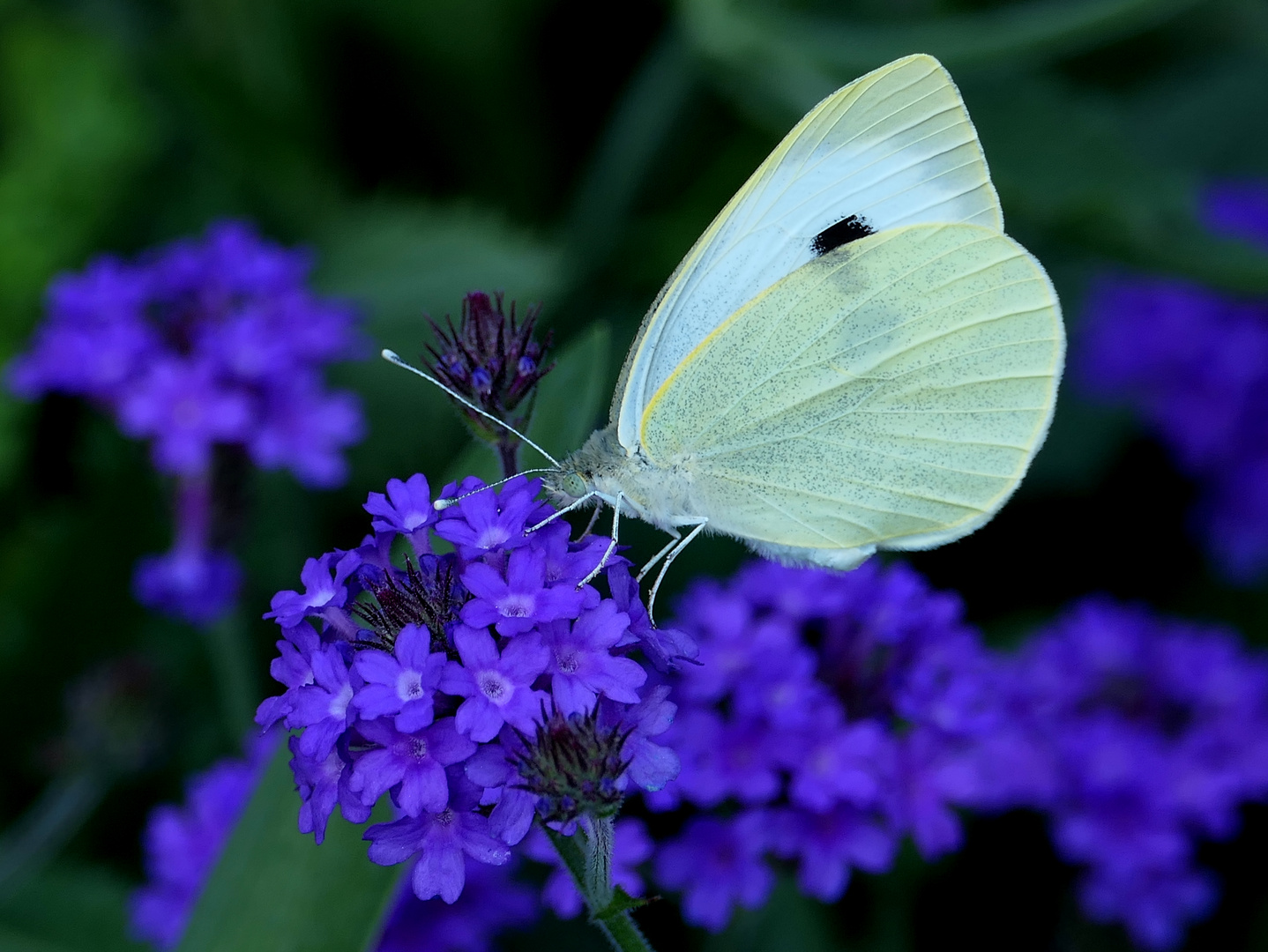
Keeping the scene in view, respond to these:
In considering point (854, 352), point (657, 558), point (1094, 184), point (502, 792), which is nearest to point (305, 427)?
point (657, 558)

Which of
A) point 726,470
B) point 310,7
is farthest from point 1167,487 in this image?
point 310,7

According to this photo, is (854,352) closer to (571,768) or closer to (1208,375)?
(571,768)

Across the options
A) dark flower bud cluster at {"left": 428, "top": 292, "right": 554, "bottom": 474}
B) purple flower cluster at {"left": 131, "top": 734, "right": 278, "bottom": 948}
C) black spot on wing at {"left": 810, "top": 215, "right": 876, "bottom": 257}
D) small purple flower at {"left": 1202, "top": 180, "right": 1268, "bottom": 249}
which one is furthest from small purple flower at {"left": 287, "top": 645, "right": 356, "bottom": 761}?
small purple flower at {"left": 1202, "top": 180, "right": 1268, "bottom": 249}

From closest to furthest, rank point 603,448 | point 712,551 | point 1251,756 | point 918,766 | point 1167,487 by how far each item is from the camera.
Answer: point 603,448 → point 918,766 → point 1251,756 → point 712,551 → point 1167,487

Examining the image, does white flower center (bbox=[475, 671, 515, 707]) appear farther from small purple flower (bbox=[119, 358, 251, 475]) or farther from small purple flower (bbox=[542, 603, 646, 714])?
small purple flower (bbox=[119, 358, 251, 475])

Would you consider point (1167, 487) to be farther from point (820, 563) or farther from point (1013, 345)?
point (820, 563)

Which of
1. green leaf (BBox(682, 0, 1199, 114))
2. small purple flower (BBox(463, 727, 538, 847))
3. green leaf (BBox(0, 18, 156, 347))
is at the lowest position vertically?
small purple flower (BBox(463, 727, 538, 847))

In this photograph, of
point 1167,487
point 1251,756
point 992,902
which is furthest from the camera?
point 1167,487
